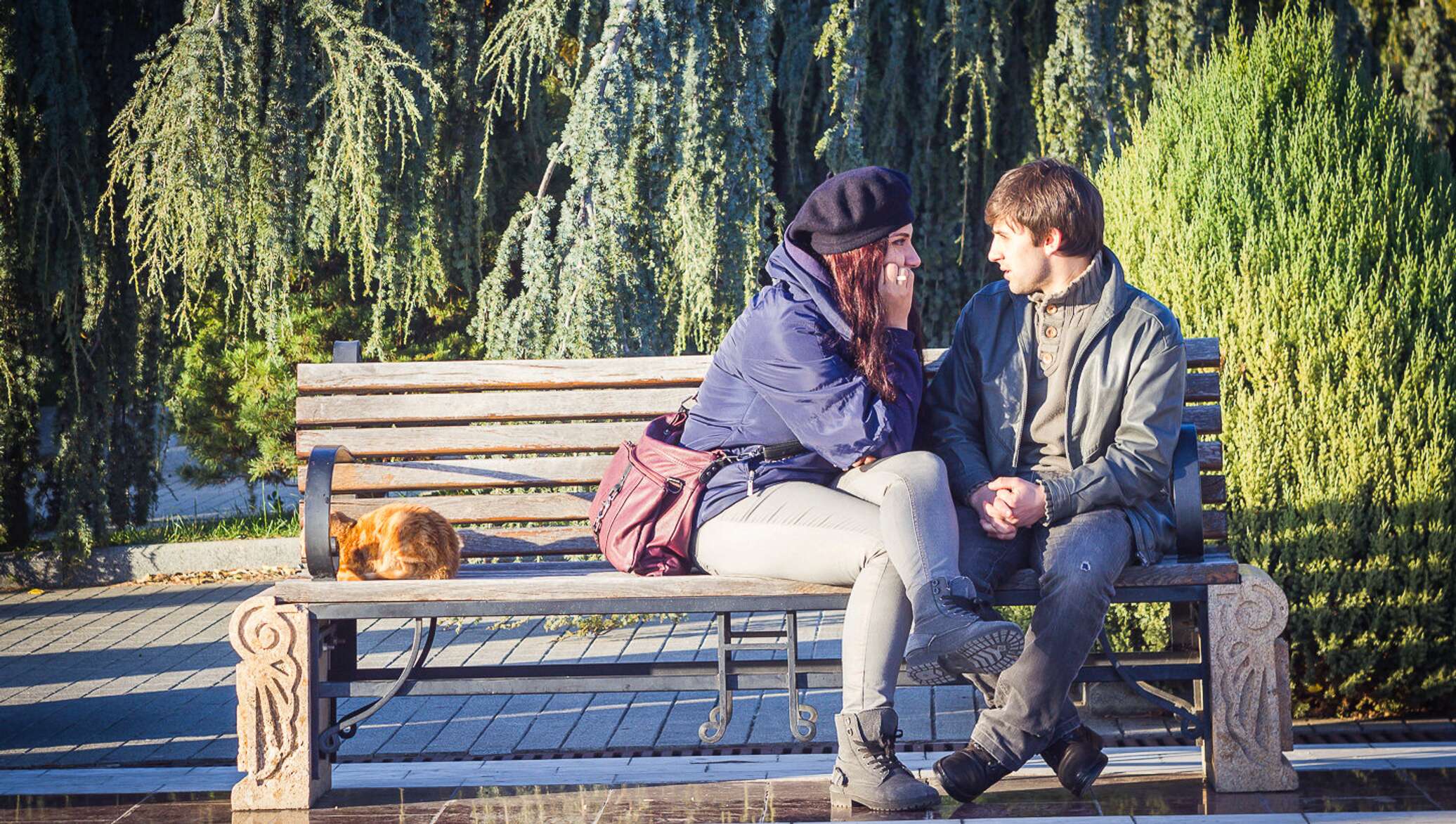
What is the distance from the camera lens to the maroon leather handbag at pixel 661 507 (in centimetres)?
373

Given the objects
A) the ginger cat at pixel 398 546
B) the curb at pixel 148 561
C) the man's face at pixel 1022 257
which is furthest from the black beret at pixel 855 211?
the curb at pixel 148 561

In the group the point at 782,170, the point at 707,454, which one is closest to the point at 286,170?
the point at 782,170

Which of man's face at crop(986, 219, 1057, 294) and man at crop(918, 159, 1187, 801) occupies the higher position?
man's face at crop(986, 219, 1057, 294)

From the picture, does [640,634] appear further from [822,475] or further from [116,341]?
[116,341]

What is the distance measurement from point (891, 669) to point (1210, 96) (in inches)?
110

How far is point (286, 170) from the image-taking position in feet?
22.3

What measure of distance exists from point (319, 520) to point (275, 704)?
0.48 meters

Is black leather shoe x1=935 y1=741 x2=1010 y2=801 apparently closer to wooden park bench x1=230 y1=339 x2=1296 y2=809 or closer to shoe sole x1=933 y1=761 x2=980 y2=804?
shoe sole x1=933 y1=761 x2=980 y2=804

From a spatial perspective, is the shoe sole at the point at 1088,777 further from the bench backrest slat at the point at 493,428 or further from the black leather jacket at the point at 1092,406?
the bench backrest slat at the point at 493,428

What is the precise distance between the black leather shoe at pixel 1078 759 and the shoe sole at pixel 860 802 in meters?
0.32

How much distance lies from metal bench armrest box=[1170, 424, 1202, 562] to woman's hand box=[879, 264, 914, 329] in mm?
753

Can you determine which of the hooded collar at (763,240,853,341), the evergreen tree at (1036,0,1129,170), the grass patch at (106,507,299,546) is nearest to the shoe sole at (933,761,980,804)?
the hooded collar at (763,240,853,341)

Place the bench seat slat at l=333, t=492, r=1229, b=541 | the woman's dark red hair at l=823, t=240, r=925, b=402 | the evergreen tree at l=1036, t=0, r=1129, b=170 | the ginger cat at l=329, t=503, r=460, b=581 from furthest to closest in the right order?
1. the evergreen tree at l=1036, t=0, r=1129, b=170
2. the bench seat slat at l=333, t=492, r=1229, b=541
3. the ginger cat at l=329, t=503, r=460, b=581
4. the woman's dark red hair at l=823, t=240, r=925, b=402

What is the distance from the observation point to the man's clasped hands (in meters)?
3.56
